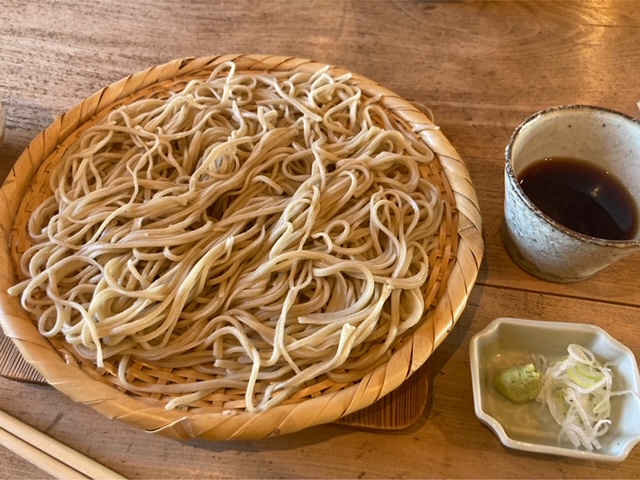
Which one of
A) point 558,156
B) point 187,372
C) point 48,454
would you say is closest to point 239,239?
point 187,372

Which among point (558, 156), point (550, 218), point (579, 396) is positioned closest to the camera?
point (579, 396)

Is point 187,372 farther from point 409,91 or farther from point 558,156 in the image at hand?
point 409,91

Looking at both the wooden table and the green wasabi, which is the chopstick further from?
the green wasabi

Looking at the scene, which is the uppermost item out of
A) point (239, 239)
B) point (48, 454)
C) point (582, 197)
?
point (582, 197)

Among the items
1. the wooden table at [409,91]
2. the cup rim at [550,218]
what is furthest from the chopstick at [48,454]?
the cup rim at [550,218]

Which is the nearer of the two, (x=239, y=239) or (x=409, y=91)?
(x=239, y=239)

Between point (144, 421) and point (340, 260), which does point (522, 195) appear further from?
point (144, 421)

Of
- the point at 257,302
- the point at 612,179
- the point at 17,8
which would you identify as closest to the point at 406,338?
the point at 257,302

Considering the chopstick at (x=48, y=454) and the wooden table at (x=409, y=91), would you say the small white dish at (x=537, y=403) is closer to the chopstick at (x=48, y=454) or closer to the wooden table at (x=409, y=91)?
the wooden table at (x=409, y=91)
